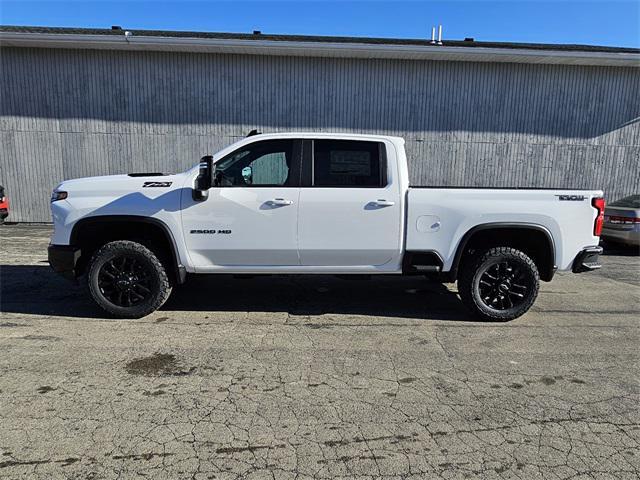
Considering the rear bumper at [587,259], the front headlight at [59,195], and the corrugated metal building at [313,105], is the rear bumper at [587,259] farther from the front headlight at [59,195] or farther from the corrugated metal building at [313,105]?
the corrugated metal building at [313,105]

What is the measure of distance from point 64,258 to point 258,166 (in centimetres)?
233

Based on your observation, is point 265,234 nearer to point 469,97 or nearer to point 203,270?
point 203,270

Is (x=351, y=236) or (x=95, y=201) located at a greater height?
(x=95, y=201)

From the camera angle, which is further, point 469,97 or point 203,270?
point 469,97

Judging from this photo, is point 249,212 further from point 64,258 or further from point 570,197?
point 570,197

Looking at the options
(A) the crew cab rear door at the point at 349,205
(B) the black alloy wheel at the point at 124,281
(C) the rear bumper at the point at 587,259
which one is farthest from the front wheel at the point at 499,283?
(B) the black alloy wheel at the point at 124,281

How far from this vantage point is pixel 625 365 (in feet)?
13.3

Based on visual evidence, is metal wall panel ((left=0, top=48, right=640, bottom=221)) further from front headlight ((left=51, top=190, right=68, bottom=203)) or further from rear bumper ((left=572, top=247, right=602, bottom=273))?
rear bumper ((left=572, top=247, right=602, bottom=273))

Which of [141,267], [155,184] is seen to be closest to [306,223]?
[155,184]

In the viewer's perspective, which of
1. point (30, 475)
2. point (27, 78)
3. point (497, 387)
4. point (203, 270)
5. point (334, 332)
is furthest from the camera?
point (27, 78)

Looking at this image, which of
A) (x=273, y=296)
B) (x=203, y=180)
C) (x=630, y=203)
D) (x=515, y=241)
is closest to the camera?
(x=203, y=180)

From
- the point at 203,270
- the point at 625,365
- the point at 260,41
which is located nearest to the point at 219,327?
the point at 203,270

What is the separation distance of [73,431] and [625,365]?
4.52 meters

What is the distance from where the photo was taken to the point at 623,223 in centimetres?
932
